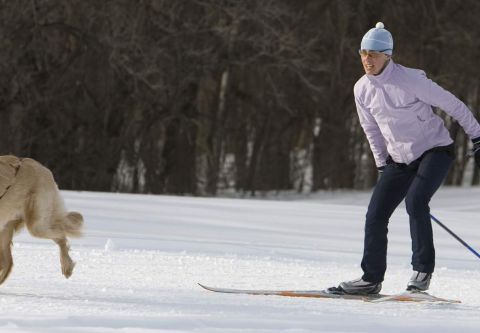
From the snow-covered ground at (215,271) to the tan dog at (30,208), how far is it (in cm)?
25

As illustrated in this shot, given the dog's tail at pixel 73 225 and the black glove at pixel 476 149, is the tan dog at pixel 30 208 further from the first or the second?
the black glove at pixel 476 149

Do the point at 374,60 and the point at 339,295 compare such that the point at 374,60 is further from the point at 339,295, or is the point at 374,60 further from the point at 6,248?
the point at 6,248

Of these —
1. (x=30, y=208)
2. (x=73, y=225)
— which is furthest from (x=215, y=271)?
(x=30, y=208)

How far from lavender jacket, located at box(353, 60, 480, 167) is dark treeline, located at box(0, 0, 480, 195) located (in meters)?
14.4

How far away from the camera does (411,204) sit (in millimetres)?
6645

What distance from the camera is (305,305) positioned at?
6.21 meters

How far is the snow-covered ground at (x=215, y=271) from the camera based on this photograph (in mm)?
5312

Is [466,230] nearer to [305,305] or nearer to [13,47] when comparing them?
[305,305]

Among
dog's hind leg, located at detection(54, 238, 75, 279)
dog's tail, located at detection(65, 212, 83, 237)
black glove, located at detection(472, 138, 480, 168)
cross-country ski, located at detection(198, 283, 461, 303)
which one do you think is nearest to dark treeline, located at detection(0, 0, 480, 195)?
dog's tail, located at detection(65, 212, 83, 237)

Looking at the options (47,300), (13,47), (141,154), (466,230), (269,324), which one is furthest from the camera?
(141,154)

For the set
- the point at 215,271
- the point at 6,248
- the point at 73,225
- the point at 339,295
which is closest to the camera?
the point at 6,248

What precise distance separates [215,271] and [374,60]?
242cm

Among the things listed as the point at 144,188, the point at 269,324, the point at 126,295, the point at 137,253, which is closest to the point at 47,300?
the point at 126,295

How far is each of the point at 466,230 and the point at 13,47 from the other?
1046 centimetres
